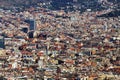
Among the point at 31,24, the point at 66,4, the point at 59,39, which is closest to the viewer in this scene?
the point at 59,39

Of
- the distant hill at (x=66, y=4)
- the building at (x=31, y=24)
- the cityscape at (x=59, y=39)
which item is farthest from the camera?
the distant hill at (x=66, y=4)

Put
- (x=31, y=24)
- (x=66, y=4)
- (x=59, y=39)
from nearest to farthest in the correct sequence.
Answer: (x=59, y=39) < (x=31, y=24) < (x=66, y=4)

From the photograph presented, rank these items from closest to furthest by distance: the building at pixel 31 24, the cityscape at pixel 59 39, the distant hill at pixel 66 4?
the cityscape at pixel 59 39
the building at pixel 31 24
the distant hill at pixel 66 4

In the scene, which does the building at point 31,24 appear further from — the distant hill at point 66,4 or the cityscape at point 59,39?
the distant hill at point 66,4

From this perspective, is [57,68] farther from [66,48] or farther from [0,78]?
[66,48]

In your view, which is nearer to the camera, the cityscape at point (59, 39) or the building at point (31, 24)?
the cityscape at point (59, 39)

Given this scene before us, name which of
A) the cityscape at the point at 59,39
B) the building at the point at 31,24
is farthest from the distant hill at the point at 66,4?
the building at the point at 31,24

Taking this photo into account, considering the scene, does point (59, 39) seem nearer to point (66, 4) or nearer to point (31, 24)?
point (31, 24)

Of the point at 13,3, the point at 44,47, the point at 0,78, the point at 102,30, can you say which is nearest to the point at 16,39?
the point at 44,47

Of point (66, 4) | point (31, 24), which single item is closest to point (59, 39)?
point (31, 24)
